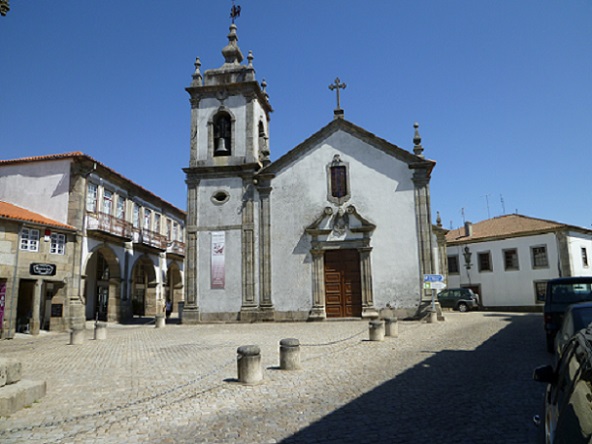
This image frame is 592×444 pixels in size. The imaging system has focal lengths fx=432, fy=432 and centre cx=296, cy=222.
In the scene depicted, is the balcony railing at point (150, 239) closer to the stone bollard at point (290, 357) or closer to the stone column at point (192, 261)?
the stone column at point (192, 261)

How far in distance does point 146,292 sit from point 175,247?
442cm

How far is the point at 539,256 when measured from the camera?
30828mm

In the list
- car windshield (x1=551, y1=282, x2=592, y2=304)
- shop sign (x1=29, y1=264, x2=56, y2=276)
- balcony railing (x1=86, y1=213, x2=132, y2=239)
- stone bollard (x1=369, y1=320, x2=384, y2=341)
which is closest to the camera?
car windshield (x1=551, y1=282, x2=592, y2=304)

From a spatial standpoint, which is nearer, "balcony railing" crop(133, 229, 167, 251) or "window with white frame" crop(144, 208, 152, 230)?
"balcony railing" crop(133, 229, 167, 251)

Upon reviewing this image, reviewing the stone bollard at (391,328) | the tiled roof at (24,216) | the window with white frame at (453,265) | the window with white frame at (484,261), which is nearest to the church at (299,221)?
the stone bollard at (391,328)

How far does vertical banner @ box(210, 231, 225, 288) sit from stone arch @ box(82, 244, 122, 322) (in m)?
6.90

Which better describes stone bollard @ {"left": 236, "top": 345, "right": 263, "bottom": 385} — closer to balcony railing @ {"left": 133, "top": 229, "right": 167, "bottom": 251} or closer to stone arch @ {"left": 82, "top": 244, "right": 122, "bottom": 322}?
stone arch @ {"left": 82, "top": 244, "right": 122, "bottom": 322}

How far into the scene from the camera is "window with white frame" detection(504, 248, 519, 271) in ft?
105

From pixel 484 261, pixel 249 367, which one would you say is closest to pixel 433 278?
pixel 249 367

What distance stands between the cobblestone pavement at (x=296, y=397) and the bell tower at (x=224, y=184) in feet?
28.6

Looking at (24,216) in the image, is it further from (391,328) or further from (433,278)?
(433,278)

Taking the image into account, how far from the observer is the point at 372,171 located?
19.9 meters

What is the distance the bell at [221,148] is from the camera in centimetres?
2086

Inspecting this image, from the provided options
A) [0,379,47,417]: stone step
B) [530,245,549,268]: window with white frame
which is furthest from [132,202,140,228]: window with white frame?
[530,245,549,268]: window with white frame
